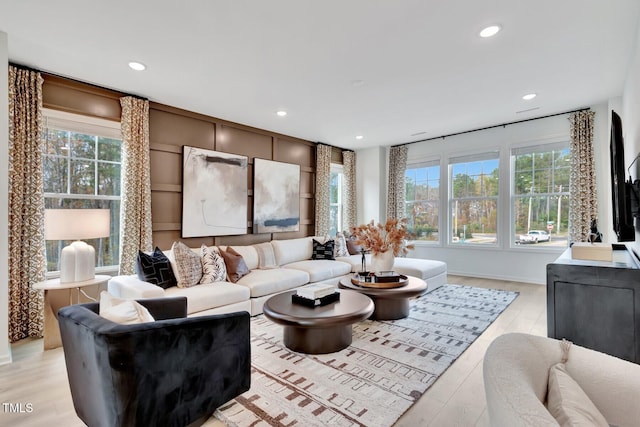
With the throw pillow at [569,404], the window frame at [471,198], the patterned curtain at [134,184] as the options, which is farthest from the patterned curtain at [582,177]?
the patterned curtain at [134,184]

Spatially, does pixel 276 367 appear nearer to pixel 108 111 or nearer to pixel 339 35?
pixel 339 35

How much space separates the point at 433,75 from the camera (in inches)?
131

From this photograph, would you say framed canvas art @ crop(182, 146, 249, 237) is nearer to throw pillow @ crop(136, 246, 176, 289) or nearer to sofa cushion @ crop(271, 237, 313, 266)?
sofa cushion @ crop(271, 237, 313, 266)

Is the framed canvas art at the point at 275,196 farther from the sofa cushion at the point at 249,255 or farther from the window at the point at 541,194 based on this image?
the window at the point at 541,194

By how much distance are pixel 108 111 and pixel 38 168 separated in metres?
Result: 0.99

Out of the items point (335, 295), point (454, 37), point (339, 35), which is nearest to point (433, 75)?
point (454, 37)

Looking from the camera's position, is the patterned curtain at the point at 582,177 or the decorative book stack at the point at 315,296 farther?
the patterned curtain at the point at 582,177

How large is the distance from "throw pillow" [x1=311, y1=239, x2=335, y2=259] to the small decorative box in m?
2.36

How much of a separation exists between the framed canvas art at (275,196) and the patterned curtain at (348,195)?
1368 millimetres

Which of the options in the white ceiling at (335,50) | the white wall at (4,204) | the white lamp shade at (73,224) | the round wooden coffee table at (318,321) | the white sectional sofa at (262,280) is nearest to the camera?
the white ceiling at (335,50)

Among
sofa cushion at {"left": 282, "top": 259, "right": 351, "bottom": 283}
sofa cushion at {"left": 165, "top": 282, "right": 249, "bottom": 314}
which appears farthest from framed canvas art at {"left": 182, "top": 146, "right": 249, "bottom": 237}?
sofa cushion at {"left": 165, "top": 282, "right": 249, "bottom": 314}

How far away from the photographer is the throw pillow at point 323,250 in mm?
5340

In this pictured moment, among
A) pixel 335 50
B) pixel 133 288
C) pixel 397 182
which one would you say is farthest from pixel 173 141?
pixel 397 182

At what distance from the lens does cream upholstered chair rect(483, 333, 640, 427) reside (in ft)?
2.58
